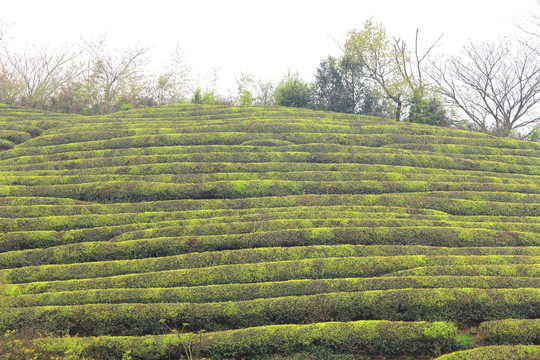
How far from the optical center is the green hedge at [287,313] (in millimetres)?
12523

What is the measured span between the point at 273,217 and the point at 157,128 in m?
16.5

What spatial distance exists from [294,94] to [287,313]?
32.9 meters

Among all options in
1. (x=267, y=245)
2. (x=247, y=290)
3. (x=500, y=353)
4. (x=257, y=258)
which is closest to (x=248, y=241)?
(x=267, y=245)

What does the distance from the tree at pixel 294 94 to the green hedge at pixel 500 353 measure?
34621 mm

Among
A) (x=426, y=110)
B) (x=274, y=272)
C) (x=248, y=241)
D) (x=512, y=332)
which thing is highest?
(x=426, y=110)

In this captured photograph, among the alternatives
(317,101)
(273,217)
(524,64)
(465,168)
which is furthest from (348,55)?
(273,217)

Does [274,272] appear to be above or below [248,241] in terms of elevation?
below

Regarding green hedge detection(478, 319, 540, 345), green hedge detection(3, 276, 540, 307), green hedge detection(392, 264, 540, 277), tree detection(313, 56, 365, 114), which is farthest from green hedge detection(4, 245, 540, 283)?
tree detection(313, 56, 365, 114)

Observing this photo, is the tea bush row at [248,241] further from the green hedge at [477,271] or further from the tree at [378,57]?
the tree at [378,57]

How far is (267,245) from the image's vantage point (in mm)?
16797

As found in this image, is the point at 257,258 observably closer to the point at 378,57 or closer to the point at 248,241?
the point at 248,241

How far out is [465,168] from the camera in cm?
2658

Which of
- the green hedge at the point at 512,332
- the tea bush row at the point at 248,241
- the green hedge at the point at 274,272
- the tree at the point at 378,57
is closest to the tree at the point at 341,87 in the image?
the tree at the point at 378,57

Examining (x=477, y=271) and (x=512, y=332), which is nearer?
(x=512, y=332)
